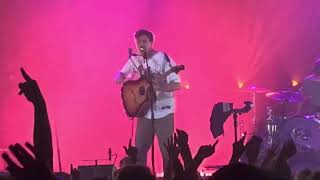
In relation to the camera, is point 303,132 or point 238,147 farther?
point 303,132

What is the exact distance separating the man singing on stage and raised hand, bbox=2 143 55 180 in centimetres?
574

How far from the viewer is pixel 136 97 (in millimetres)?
8266

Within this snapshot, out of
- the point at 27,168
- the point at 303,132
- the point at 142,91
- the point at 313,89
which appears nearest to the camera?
the point at 27,168

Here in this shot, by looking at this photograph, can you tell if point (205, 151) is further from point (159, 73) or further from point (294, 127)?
point (294, 127)

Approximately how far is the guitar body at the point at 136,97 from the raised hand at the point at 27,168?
5.81 meters

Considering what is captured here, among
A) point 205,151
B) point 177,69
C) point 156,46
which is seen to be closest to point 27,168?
point 205,151

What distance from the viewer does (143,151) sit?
8.12 metres

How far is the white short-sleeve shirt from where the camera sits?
818cm

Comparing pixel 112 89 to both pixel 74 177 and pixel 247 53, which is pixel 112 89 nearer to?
pixel 247 53

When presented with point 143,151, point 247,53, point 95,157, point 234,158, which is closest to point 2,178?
point 234,158

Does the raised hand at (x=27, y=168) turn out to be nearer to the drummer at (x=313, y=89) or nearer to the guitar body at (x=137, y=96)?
the guitar body at (x=137, y=96)

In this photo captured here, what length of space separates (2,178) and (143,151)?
501 cm

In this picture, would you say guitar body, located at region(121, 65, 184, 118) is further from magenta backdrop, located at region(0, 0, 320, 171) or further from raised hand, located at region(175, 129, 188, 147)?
raised hand, located at region(175, 129, 188, 147)

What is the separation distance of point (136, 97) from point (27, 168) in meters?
5.99
